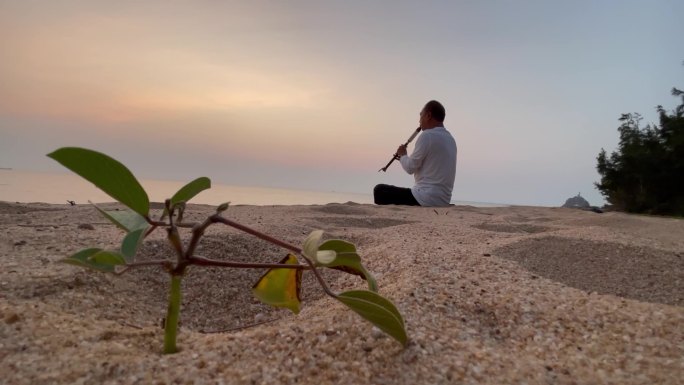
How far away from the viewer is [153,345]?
0.76m

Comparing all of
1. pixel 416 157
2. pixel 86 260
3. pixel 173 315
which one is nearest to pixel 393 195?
pixel 416 157

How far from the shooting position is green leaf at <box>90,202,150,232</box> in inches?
24.8

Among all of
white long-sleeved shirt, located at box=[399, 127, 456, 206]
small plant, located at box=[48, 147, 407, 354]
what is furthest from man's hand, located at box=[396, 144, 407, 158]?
small plant, located at box=[48, 147, 407, 354]

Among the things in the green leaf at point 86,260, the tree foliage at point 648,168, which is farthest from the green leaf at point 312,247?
the tree foliage at point 648,168

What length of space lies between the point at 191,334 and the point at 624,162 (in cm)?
836

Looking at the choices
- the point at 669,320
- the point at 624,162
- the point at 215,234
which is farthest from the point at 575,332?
the point at 624,162

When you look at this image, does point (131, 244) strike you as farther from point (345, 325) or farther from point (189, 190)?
point (345, 325)

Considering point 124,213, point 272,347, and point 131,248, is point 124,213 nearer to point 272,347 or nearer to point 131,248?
point 131,248

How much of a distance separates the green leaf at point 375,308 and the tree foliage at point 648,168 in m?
7.36

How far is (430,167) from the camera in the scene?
196 inches

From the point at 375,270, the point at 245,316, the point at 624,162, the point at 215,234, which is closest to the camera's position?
the point at 245,316

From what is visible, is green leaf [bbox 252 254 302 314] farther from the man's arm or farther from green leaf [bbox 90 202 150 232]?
the man's arm

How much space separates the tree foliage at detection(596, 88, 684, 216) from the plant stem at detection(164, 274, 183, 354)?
751 cm

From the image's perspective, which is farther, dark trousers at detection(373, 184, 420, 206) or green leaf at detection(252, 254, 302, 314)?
dark trousers at detection(373, 184, 420, 206)
